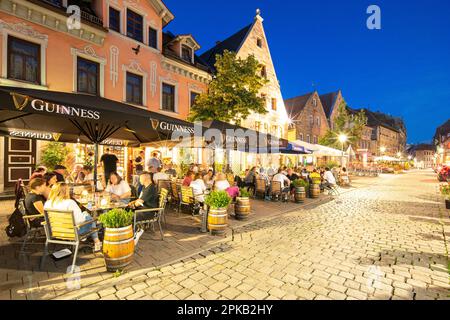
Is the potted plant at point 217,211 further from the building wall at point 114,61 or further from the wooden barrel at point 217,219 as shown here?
the building wall at point 114,61

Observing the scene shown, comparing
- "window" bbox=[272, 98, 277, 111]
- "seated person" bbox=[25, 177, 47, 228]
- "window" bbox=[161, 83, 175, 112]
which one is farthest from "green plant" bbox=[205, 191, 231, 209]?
"window" bbox=[272, 98, 277, 111]

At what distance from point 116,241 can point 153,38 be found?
47.3 ft

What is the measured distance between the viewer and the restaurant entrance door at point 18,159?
A: 9297 millimetres

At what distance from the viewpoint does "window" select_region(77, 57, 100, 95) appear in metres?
11.0

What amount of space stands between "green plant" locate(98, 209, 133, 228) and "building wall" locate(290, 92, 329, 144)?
26016mm

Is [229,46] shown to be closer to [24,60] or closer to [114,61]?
[114,61]

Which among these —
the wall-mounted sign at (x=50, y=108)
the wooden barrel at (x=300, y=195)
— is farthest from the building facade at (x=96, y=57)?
the wooden barrel at (x=300, y=195)

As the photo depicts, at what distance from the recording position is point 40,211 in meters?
4.33

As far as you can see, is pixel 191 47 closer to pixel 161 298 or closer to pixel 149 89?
pixel 149 89

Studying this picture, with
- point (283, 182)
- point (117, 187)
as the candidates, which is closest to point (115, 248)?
point (117, 187)

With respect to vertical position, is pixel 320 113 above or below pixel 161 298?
above
